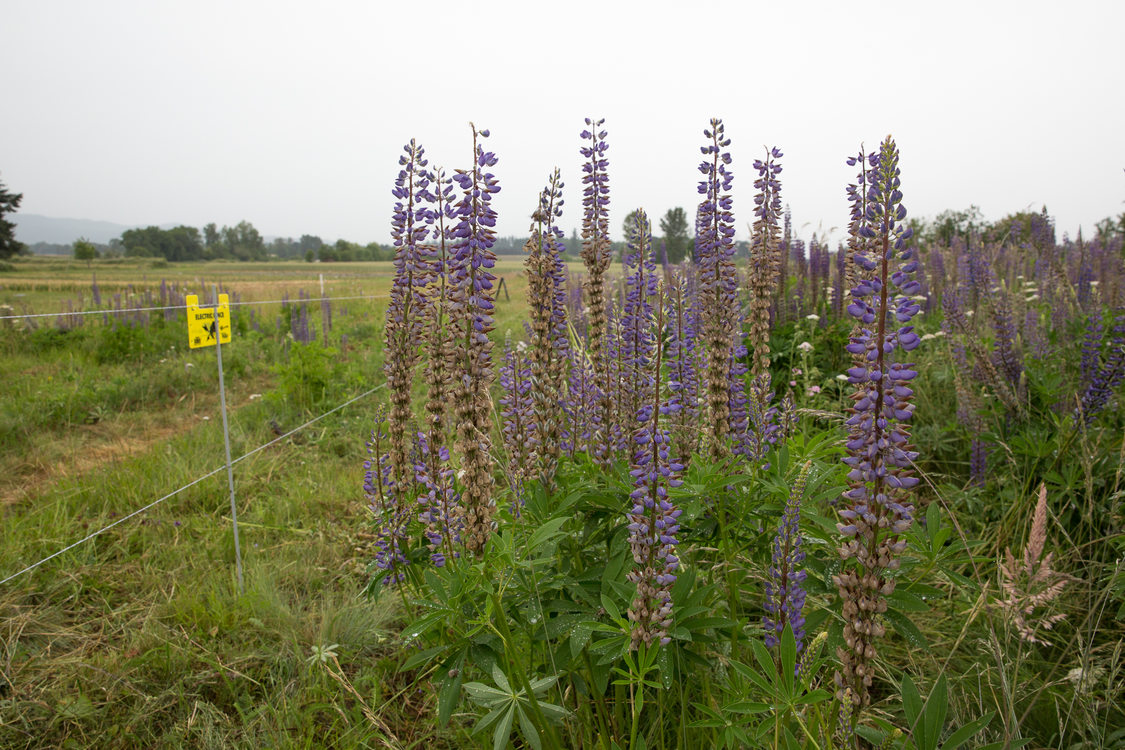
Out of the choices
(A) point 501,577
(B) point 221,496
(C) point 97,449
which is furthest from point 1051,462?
(C) point 97,449

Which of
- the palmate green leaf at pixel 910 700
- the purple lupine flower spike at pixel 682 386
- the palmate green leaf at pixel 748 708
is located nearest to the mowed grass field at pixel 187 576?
the purple lupine flower spike at pixel 682 386

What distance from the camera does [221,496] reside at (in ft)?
18.3

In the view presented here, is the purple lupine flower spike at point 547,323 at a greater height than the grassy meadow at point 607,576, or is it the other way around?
the purple lupine flower spike at point 547,323

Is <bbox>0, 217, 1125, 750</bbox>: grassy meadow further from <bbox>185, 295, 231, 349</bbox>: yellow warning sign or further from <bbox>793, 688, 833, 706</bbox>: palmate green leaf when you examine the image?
<bbox>185, 295, 231, 349</bbox>: yellow warning sign

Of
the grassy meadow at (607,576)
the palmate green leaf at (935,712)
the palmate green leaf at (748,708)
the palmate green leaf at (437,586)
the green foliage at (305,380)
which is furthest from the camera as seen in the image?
the green foliage at (305,380)

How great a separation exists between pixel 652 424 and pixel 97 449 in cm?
714

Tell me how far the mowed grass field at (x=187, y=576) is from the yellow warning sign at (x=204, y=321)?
1.54m

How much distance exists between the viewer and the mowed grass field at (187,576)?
3.04 metres

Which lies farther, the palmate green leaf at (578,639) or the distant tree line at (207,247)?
the distant tree line at (207,247)

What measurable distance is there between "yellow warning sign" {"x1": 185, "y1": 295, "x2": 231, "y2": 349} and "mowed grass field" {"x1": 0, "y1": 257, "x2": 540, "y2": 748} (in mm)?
1544

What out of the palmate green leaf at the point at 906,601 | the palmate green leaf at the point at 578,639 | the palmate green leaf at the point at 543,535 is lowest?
the palmate green leaf at the point at 578,639

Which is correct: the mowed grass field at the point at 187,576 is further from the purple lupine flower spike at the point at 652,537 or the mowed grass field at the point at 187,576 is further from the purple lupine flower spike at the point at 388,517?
the purple lupine flower spike at the point at 652,537

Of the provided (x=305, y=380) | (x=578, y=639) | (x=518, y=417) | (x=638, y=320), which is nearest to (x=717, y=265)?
(x=638, y=320)

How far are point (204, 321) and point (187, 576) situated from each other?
1834 mm
